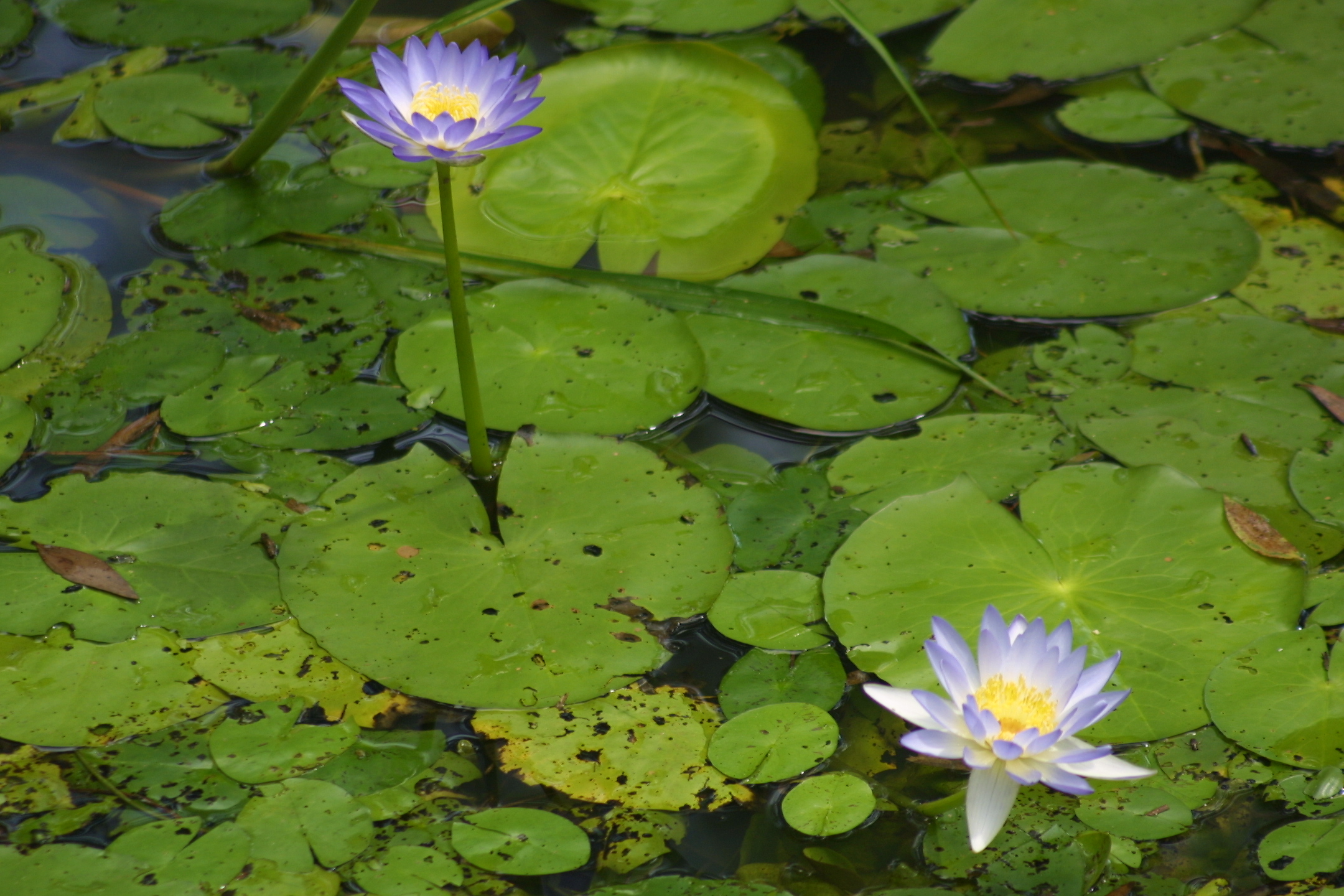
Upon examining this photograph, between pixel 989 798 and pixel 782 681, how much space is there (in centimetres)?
61

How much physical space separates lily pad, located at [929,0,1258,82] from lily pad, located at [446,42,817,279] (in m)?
0.76

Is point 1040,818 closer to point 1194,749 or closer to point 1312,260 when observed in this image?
point 1194,749

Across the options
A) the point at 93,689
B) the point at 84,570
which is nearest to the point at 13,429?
the point at 84,570

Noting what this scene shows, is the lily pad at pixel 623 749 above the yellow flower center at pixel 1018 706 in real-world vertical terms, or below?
below

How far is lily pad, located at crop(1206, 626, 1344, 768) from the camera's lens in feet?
6.23

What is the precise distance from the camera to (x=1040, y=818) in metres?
1.83

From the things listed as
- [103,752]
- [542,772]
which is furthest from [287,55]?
[542,772]

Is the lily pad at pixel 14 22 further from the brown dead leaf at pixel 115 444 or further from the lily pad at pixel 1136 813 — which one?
the lily pad at pixel 1136 813

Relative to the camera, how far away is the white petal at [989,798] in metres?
1.49

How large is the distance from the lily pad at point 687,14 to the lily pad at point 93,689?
283 cm

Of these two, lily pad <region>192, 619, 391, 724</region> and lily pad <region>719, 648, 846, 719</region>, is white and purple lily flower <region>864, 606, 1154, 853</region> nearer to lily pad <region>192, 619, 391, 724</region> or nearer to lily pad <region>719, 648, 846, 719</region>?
lily pad <region>719, 648, 846, 719</region>

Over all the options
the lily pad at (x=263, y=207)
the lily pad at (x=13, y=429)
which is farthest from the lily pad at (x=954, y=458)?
the lily pad at (x=13, y=429)

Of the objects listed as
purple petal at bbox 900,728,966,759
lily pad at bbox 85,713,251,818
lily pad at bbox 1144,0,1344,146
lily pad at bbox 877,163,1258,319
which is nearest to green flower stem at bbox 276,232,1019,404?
lily pad at bbox 877,163,1258,319

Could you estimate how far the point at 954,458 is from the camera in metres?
2.45
